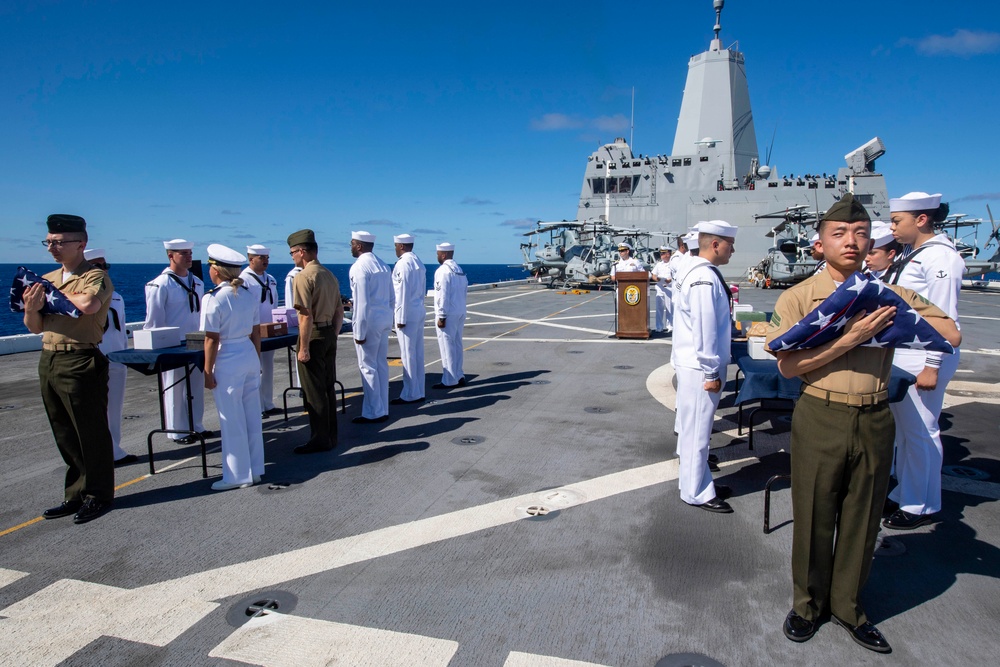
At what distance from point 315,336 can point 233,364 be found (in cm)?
114

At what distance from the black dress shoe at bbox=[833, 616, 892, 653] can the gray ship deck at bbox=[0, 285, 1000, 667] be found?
0.04 metres

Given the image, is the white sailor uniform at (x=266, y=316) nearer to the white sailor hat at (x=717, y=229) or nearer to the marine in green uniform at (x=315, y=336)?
the marine in green uniform at (x=315, y=336)

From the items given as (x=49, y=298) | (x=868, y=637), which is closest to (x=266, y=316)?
(x=49, y=298)

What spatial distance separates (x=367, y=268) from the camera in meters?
6.43

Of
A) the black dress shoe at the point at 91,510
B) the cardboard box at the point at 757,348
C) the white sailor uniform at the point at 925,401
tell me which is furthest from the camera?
the cardboard box at the point at 757,348

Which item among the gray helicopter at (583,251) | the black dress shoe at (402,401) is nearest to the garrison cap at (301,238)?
the black dress shoe at (402,401)

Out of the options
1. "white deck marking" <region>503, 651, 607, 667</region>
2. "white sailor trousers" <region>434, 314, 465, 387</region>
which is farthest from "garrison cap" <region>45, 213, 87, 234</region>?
"white sailor trousers" <region>434, 314, 465, 387</region>

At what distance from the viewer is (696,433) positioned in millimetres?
4082

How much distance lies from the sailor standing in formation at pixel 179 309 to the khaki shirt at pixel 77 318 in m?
1.53

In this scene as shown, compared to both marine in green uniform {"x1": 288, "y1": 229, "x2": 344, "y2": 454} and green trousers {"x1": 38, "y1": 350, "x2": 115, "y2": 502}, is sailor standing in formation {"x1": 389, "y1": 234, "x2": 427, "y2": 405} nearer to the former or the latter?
marine in green uniform {"x1": 288, "y1": 229, "x2": 344, "y2": 454}

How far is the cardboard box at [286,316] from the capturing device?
6672 mm

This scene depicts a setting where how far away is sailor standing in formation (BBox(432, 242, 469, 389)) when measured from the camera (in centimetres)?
820

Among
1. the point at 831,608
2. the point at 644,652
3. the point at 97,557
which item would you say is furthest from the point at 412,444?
the point at 831,608

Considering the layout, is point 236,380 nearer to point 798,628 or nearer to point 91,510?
point 91,510
